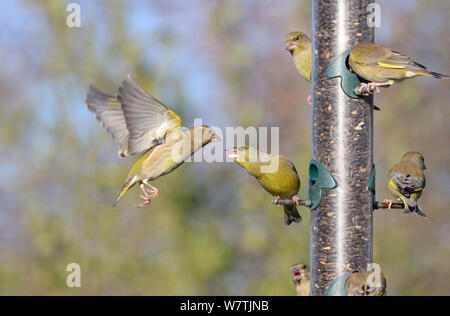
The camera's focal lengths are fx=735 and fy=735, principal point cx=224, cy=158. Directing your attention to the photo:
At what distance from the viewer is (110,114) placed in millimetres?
6547

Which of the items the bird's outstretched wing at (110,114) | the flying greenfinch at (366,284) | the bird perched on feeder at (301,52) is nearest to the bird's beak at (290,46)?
the bird perched on feeder at (301,52)

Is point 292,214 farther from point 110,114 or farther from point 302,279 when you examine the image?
point 110,114

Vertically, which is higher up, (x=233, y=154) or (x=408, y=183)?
(x=233, y=154)

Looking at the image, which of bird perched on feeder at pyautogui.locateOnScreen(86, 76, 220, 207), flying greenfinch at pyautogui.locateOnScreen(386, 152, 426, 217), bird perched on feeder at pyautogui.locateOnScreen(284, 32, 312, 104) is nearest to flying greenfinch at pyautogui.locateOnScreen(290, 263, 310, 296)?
flying greenfinch at pyautogui.locateOnScreen(386, 152, 426, 217)

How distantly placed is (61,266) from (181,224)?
2.20 meters

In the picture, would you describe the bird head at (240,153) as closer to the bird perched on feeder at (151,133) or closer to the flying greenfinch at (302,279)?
the bird perched on feeder at (151,133)

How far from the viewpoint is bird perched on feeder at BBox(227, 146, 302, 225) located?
253 inches

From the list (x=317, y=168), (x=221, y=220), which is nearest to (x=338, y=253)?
(x=317, y=168)

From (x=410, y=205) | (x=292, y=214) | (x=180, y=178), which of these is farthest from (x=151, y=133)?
(x=180, y=178)

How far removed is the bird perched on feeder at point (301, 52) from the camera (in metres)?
7.21

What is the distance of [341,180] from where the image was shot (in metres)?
6.25

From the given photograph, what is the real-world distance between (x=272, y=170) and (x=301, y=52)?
1.50 metres
